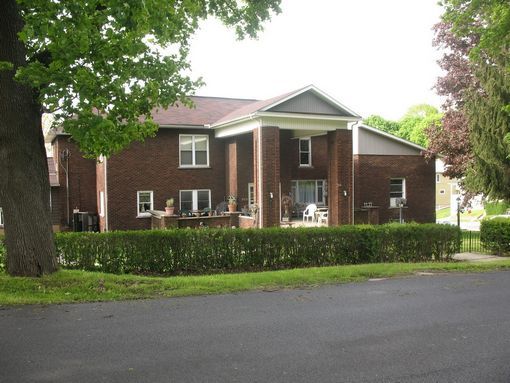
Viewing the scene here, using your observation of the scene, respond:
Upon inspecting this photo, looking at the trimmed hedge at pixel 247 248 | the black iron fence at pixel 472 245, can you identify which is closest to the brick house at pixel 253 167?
the black iron fence at pixel 472 245

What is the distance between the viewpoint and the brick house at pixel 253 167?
23.3 m

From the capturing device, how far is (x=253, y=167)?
86.1ft

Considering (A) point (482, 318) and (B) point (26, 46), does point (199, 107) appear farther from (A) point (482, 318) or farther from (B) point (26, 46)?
(A) point (482, 318)

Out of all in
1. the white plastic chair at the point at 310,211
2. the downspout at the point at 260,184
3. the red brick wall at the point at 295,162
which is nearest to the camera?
the downspout at the point at 260,184

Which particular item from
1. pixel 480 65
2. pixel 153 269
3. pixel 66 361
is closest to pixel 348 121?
pixel 480 65

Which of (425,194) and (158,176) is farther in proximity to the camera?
(425,194)

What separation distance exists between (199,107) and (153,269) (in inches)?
702

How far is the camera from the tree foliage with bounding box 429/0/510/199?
15.5m

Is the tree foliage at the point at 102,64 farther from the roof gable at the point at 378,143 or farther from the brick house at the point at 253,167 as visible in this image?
the roof gable at the point at 378,143

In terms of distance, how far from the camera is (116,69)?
9211 millimetres

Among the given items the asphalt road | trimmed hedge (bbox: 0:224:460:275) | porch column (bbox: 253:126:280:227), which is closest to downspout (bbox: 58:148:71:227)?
porch column (bbox: 253:126:280:227)

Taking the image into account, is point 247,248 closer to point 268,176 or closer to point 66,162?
point 268,176

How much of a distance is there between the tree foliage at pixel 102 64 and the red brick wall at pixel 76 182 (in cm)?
1574

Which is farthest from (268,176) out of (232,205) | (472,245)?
(472,245)
